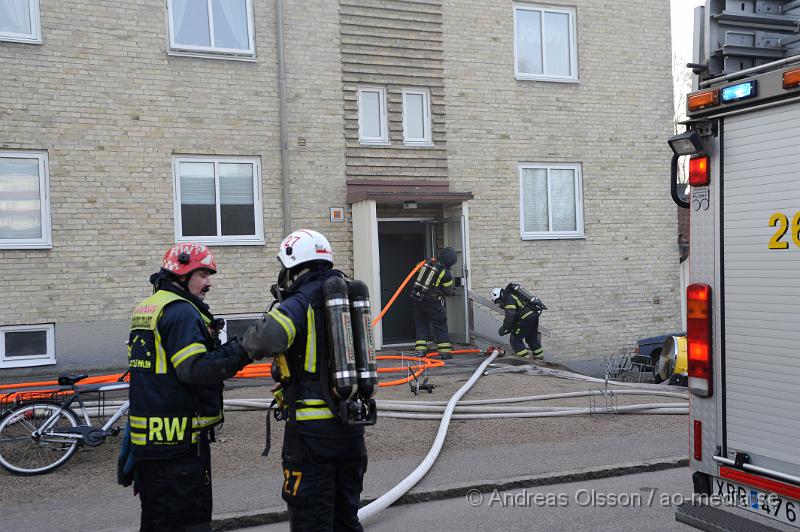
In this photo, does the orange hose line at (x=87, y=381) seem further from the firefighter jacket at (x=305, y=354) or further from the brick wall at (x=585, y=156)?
the brick wall at (x=585, y=156)

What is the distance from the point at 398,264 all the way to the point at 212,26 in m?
5.52

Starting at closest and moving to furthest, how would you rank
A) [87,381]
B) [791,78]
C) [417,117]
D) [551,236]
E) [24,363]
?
[791,78], [87,381], [24,363], [417,117], [551,236]

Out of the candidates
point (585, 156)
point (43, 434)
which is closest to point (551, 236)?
point (585, 156)

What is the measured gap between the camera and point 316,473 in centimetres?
405

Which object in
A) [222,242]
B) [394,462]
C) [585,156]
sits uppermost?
[585,156]

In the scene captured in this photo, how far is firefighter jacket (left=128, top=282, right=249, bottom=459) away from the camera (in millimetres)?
4184

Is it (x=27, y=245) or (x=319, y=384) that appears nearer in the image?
(x=319, y=384)

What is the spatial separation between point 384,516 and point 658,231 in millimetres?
12479

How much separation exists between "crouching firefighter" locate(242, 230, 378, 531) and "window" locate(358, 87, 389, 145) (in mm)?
10536

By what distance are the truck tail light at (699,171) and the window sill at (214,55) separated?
10433mm

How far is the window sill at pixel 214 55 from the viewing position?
13141 millimetres

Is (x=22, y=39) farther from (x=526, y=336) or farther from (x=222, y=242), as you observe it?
(x=526, y=336)

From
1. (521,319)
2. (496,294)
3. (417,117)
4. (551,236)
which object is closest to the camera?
(521,319)

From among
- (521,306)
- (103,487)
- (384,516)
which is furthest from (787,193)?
(521,306)
